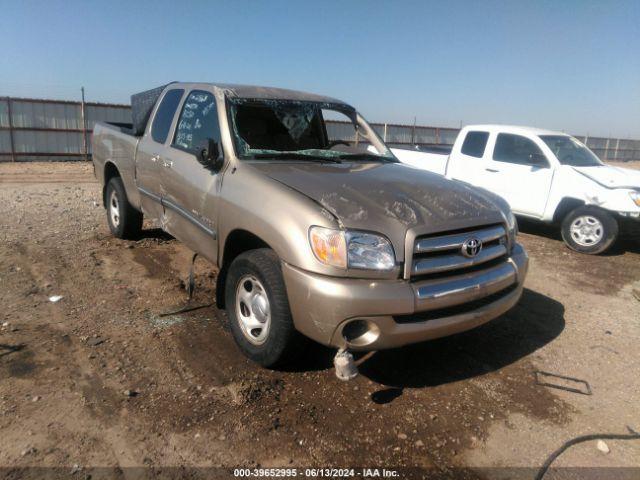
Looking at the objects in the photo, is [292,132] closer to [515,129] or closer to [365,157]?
[365,157]

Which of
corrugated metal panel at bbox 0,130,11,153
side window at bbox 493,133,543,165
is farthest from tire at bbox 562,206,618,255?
corrugated metal panel at bbox 0,130,11,153

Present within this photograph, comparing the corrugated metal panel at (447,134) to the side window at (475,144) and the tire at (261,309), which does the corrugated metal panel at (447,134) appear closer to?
the side window at (475,144)

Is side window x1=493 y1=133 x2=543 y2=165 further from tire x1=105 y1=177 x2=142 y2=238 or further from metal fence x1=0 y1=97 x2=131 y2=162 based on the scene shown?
metal fence x1=0 y1=97 x2=131 y2=162

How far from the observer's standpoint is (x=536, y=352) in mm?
3678

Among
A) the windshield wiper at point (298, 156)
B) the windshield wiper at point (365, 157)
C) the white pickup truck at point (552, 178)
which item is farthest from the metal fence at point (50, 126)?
the windshield wiper at point (298, 156)

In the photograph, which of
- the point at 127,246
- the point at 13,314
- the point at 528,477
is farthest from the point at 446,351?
the point at 127,246

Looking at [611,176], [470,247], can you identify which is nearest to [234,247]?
[470,247]

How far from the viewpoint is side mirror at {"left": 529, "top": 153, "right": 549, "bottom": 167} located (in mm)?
7320

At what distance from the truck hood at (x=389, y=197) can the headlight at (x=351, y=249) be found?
0.18ft

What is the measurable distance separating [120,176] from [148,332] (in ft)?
8.60

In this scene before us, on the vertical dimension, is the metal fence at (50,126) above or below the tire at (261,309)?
above

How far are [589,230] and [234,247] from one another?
5617 millimetres

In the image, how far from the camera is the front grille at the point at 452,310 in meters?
2.66

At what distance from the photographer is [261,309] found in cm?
306
